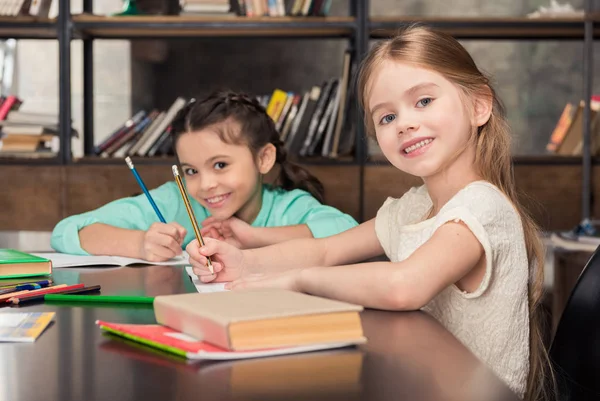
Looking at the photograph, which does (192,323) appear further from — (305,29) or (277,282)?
(305,29)

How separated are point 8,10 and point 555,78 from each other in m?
2.73

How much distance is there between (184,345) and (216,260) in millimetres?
522

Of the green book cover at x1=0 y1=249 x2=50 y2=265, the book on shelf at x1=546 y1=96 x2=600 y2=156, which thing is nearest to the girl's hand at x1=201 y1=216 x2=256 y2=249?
the green book cover at x1=0 y1=249 x2=50 y2=265

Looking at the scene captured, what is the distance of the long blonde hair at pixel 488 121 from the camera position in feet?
3.79

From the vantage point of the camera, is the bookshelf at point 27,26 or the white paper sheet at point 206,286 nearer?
the white paper sheet at point 206,286

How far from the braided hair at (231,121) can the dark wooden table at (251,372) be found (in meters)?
1.08

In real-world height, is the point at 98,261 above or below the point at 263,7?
below

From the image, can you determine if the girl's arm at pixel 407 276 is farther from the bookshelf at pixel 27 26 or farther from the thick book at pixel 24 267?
the bookshelf at pixel 27 26

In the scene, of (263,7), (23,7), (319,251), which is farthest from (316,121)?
(319,251)

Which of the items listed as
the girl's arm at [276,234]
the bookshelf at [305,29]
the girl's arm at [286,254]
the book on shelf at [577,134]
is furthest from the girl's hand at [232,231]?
the book on shelf at [577,134]

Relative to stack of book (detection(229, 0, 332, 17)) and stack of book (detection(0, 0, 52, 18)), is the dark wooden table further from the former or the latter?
stack of book (detection(0, 0, 52, 18))

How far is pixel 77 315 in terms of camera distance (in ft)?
2.96

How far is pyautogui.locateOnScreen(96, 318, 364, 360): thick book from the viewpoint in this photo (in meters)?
0.66

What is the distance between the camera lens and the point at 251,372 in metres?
0.63
